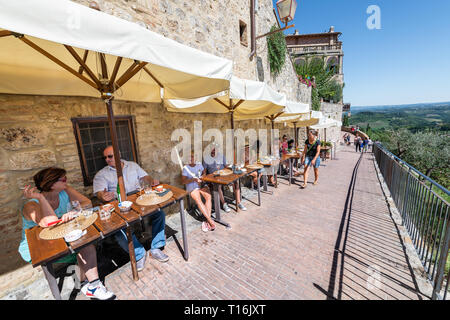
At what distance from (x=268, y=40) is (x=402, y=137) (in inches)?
1108

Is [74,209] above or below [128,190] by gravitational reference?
above

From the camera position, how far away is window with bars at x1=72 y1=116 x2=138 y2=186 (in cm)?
329

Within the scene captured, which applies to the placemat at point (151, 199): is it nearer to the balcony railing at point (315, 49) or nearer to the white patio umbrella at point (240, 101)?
the white patio umbrella at point (240, 101)

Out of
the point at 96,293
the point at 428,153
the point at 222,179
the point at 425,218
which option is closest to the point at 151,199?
the point at 96,293

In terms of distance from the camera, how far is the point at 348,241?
347cm

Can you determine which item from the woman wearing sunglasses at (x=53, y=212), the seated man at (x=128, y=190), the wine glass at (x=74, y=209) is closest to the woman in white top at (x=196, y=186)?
the seated man at (x=128, y=190)

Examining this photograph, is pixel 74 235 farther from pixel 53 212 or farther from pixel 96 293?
pixel 96 293

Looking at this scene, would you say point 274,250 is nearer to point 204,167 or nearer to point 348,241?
point 348,241

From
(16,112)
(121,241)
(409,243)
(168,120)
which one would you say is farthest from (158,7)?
(409,243)

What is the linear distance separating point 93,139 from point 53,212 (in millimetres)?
1656

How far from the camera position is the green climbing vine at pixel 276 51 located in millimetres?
9170

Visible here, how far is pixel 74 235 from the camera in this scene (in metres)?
1.93

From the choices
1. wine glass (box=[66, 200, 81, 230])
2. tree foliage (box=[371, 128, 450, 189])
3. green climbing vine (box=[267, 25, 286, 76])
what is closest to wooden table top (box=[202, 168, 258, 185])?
wine glass (box=[66, 200, 81, 230])

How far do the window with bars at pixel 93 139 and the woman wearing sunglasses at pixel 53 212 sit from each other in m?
0.92
